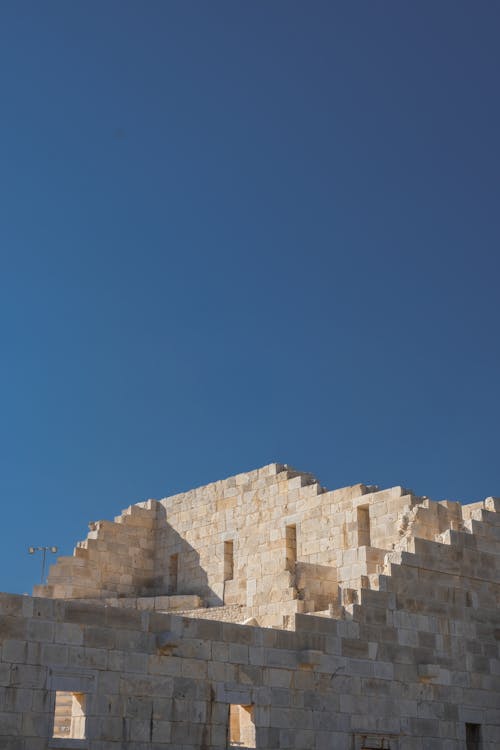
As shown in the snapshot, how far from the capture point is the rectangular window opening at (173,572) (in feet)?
83.5

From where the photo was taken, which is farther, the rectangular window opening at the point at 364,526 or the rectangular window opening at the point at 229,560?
the rectangular window opening at the point at 229,560

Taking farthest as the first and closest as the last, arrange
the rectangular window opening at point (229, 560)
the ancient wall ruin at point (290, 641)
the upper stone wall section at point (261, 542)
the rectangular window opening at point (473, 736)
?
the rectangular window opening at point (229, 560) < the upper stone wall section at point (261, 542) < the rectangular window opening at point (473, 736) < the ancient wall ruin at point (290, 641)

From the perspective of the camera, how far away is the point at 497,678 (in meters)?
17.7

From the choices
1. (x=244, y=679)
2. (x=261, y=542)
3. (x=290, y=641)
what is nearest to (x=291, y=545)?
(x=261, y=542)

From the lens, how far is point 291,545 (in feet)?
72.3

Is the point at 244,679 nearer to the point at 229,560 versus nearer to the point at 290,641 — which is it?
the point at 290,641

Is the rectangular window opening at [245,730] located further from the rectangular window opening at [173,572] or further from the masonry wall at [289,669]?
the rectangular window opening at [173,572]

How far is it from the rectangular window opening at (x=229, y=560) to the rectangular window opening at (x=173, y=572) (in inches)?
82.7

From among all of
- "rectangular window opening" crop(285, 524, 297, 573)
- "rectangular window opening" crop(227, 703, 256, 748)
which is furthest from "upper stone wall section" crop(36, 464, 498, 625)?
"rectangular window opening" crop(227, 703, 256, 748)

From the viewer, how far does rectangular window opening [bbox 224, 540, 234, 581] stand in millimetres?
23703

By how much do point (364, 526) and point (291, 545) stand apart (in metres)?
2.42

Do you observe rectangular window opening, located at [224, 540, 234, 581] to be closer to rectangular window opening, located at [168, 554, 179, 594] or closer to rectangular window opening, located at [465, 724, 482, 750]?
rectangular window opening, located at [168, 554, 179, 594]

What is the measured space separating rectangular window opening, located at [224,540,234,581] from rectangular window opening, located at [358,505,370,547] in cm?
470

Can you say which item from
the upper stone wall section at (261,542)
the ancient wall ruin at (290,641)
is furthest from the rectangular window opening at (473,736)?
the upper stone wall section at (261,542)
